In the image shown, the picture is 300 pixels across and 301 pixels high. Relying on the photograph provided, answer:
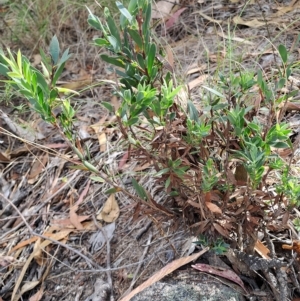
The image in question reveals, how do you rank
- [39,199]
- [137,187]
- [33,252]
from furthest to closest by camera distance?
1. [39,199]
2. [33,252]
3. [137,187]

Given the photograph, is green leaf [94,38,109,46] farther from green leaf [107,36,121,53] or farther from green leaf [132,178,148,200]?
green leaf [132,178,148,200]

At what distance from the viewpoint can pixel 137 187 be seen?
1113 millimetres


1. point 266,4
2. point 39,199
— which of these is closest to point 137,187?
point 39,199

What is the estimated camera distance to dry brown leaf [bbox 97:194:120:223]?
5.51 feet

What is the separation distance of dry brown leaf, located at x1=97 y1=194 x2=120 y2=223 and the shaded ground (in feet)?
0.06

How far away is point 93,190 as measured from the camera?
1820mm

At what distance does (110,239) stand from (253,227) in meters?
0.64

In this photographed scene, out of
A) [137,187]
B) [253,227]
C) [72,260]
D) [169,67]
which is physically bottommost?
[72,260]

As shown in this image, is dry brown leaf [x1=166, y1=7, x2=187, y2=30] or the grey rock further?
dry brown leaf [x1=166, y1=7, x2=187, y2=30]

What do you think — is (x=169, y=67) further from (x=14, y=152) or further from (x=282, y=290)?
(x=14, y=152)

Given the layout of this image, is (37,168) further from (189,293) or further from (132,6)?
(132,6)

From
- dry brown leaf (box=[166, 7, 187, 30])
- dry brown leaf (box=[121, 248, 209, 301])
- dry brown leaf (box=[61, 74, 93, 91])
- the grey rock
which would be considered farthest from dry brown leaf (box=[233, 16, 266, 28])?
the grey rock

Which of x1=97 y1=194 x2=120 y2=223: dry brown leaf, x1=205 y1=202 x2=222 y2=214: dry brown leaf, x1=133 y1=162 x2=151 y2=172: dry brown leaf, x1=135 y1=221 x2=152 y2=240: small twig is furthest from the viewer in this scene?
x1=97 y1=194 x2=120 y2=223: dry brown leaf

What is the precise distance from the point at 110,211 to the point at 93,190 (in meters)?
0.15
